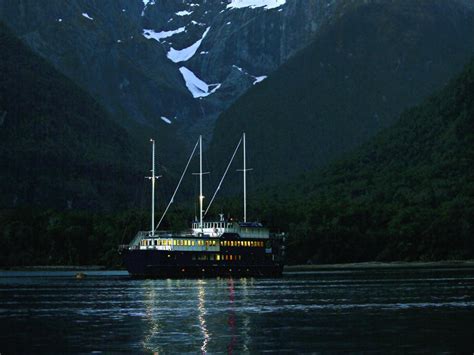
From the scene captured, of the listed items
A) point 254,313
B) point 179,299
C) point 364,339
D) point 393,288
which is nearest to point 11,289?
point 179,299

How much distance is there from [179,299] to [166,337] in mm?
46814

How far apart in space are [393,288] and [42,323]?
209 feet

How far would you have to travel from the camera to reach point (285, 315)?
107375 millimetres

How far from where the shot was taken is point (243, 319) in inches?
4058

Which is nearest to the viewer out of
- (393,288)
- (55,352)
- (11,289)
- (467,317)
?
(55,352)

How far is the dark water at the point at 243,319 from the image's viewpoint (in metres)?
81.9

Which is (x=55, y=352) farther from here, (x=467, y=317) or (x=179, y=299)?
(x=179, y=299)

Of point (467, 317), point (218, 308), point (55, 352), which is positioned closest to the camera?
point (55, 352)

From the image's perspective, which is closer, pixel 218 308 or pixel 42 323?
pixel 42 323

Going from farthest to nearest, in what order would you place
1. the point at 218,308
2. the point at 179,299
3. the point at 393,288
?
the point at 393,288 < the point at 179,299 < the point at 218,308

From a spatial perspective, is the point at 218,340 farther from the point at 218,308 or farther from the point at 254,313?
the point at 218,308

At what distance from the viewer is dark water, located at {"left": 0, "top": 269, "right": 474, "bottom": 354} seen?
81.9 meters

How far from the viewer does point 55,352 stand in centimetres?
7931

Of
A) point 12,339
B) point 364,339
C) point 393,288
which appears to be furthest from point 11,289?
point 364,339
